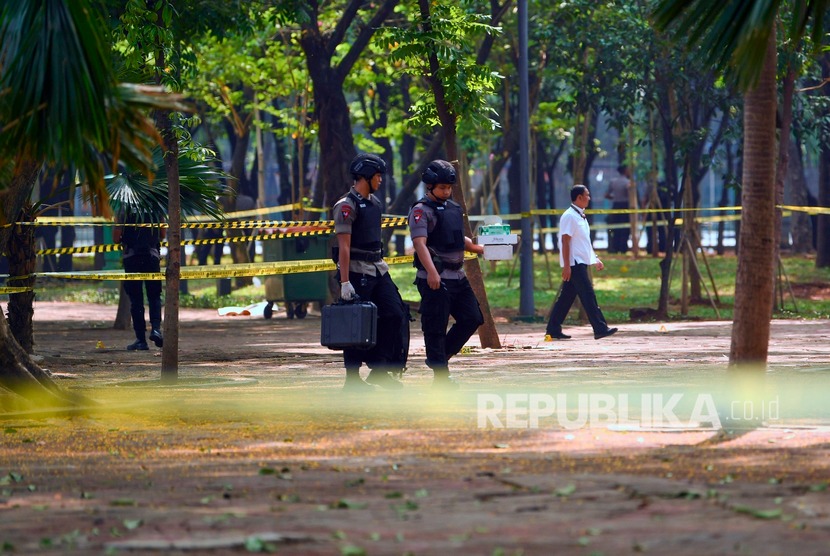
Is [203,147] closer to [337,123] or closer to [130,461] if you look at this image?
[130,461]

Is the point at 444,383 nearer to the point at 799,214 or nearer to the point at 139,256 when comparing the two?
the point at 139,256

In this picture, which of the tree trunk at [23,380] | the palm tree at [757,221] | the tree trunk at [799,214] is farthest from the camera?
the tree trunk at [799,214]

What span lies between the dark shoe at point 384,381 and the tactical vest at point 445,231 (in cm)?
88

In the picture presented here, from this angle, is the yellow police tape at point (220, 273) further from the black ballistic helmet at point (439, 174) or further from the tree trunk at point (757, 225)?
the tree trunk at point (757, 225)

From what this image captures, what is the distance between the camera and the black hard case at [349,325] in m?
11.4

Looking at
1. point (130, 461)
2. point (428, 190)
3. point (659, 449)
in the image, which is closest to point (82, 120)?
point (130, 461)

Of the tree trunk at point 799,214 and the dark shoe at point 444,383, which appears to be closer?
the dark shoe at point 444,383

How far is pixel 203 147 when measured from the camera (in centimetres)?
1255

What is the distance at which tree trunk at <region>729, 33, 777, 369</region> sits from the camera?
9.05 metres

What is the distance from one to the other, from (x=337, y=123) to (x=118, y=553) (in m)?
17.7

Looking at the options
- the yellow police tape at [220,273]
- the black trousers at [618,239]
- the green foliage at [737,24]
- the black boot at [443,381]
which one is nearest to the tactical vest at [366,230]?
the black boot at [443,381]

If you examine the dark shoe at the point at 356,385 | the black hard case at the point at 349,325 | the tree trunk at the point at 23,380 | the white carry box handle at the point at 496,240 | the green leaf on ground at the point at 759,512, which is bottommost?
A: the green leaf on ground at the point at 759,512

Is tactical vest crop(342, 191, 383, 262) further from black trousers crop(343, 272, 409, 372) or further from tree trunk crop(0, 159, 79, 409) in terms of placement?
tree trunk crop(0, 159, 79, 409)

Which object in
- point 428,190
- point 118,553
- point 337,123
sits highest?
point 337,123
